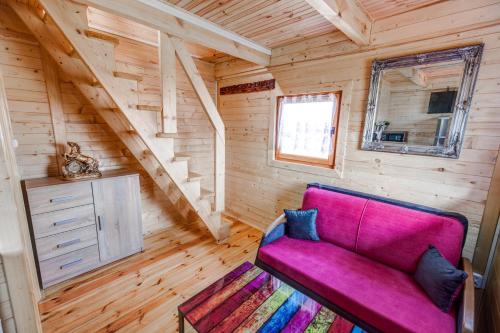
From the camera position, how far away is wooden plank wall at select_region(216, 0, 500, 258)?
58.9 inches

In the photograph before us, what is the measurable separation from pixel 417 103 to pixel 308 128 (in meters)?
1.06

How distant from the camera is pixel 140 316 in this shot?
166 cm

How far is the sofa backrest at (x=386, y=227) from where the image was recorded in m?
1.53

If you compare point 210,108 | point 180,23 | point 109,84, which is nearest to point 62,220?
point 109,84

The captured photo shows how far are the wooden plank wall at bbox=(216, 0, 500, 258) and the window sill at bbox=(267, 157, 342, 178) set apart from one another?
0.06 m

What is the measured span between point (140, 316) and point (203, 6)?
254cm

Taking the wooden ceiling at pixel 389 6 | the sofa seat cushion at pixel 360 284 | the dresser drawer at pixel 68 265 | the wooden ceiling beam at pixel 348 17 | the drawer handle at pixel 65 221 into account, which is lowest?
the dresser drawer at pixel 68 265

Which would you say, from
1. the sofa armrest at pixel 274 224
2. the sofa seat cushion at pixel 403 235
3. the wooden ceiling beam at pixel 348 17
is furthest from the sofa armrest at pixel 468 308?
the wooden ceiling beam at pixel 348 17

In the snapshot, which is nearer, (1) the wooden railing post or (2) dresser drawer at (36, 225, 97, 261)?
(2) dresser drawer at (36, 225, 97, 261)

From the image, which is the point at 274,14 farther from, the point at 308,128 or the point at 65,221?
the point at 65,221

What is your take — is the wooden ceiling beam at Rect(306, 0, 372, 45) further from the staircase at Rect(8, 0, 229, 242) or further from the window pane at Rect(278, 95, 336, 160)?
the staircase at Rect(8, 0, 229, 242)

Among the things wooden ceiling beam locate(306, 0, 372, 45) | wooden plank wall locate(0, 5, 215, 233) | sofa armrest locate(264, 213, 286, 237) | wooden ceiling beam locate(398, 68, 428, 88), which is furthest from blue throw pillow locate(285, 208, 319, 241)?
wooden plank wall locate(0, 5, 215, 233)

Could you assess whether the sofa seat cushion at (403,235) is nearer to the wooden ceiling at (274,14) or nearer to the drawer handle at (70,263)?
the wooden ceiling at (274,14)

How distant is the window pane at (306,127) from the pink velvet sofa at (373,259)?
2.00 ft
